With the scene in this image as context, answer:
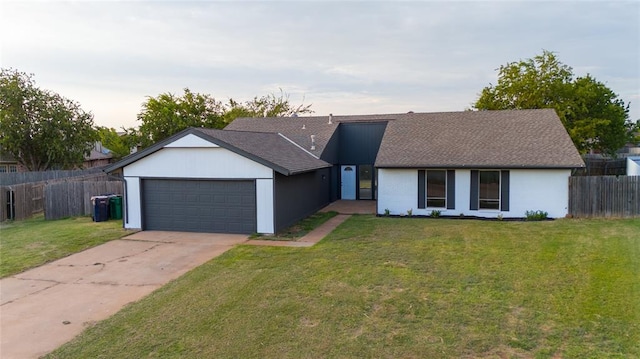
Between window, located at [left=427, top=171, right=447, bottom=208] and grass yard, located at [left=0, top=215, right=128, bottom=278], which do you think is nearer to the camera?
grass yard, located at [left=0, top=215, right=128, bottom=278]

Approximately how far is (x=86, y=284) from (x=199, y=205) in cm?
553

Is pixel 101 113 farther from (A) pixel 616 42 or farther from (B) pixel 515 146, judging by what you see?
(A) pixel 616 42

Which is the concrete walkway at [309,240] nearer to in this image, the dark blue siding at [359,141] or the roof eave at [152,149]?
the roof eave at [152,149]

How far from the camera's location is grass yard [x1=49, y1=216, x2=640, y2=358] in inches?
224

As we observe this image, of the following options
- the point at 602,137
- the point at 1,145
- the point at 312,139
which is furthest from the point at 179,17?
the point at 602,137

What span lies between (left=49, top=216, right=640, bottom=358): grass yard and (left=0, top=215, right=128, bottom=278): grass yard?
465 cm

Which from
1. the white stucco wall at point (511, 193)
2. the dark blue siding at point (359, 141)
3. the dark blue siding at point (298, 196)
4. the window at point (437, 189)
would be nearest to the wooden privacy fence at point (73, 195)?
the dark blue siding at point (298, 196)

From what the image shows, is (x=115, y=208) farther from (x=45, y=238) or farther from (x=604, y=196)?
(x=604, y=196)

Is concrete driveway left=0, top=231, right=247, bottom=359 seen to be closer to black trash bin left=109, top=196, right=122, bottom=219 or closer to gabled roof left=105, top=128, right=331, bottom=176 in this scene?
gabled roof left=105, top=128, right=331, bottom=176

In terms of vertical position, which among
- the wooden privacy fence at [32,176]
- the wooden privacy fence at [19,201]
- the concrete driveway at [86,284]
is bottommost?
the concrete driveway at [86,284]

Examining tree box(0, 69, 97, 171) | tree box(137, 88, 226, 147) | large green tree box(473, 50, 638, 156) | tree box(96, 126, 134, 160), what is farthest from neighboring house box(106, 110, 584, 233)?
tree box(96, 126, 134, 160)

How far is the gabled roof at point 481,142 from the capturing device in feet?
51.6

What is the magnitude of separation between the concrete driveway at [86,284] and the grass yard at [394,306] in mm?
501

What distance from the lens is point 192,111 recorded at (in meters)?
39.6
